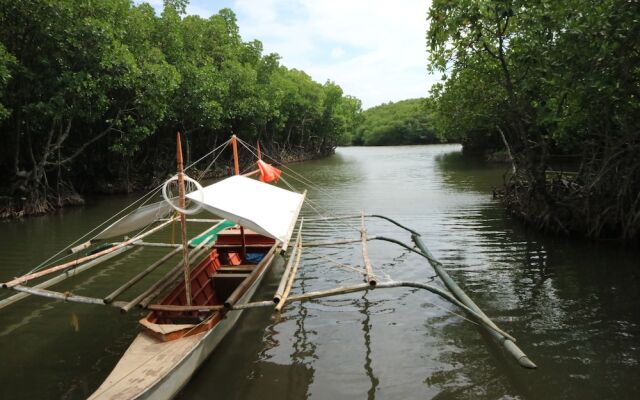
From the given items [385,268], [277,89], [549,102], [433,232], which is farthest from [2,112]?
[277,89]

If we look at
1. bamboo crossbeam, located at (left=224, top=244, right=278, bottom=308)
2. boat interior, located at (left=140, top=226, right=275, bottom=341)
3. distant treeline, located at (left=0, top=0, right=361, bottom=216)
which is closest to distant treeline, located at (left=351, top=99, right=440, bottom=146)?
distant treeline, located at (left=0, top=0, right=361, bottom=216)

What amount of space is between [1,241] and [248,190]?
11467 mm

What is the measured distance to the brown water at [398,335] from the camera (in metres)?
6.53

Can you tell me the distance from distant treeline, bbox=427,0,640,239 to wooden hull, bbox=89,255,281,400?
10.0m

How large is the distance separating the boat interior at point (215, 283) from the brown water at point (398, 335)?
773mm

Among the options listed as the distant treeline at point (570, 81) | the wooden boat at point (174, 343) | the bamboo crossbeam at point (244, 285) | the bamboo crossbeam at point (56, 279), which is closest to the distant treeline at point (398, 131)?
the distant treeline at point (570, 81)

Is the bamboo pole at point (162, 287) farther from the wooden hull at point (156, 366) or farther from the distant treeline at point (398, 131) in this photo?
the distant treeline at point (398, 131)

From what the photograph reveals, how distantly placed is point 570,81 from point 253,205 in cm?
880

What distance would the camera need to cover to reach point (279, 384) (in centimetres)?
662

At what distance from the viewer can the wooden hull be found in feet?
17.0

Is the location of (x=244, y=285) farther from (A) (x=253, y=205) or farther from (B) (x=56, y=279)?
(B) (x=56, y=279)

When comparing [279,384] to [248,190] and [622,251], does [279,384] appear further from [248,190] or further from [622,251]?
[622,251]

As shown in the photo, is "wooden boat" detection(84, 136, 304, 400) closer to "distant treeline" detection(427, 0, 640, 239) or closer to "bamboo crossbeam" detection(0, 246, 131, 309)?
"bamboo crossbeam" detection(0, 246, 131, 309)

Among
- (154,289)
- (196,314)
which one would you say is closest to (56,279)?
(154,289)
